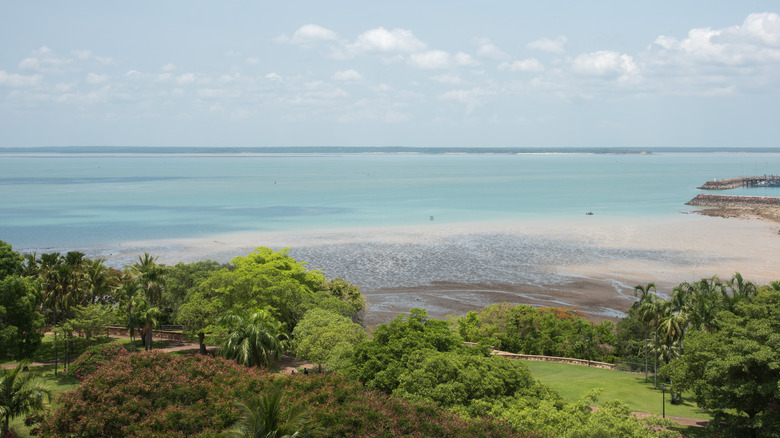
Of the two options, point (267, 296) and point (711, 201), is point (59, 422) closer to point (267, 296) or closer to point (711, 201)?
point (267, 296)

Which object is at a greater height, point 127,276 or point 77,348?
point 127,276

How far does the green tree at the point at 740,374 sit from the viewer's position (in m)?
25.2

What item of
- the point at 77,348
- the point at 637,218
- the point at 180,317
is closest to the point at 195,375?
the point at 180,317

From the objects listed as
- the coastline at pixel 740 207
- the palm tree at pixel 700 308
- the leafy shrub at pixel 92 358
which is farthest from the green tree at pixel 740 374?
the coastline at pixel 740 207

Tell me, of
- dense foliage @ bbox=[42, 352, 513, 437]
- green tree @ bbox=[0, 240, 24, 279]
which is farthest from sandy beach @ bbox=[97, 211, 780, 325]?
dense foliage @ bbox=[42, 352, 513, 437]

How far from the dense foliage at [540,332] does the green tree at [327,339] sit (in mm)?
12278

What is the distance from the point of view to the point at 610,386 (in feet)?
119

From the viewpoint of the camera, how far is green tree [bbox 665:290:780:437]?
25.2 meters

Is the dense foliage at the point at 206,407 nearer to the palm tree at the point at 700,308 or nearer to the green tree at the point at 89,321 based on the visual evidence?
the green tree at the point at 89,321

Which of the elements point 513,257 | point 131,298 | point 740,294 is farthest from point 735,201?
point 131,298

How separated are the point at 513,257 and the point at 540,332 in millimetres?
34837

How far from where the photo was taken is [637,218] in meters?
119

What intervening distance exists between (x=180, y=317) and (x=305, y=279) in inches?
439

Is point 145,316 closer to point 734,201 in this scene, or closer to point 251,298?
point 251,298
